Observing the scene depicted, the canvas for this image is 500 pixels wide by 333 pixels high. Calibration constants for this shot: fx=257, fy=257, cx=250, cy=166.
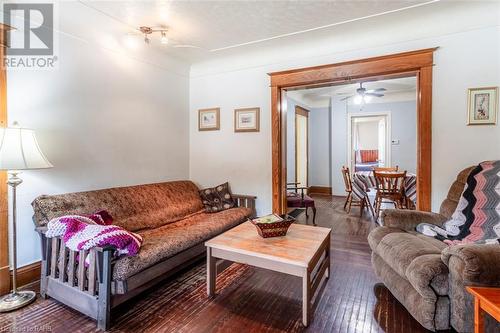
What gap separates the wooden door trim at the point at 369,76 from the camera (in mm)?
2635

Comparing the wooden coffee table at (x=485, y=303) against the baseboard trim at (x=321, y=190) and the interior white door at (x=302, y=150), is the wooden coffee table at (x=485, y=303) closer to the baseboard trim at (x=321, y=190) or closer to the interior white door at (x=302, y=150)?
the interior white door at (x=302, y=150)

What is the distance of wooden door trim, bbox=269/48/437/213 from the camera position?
8.64 feet

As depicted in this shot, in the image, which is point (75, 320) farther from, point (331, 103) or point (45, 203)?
point (331, 103)

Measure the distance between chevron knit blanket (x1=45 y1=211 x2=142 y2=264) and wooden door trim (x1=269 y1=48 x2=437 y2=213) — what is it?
203 centimetres

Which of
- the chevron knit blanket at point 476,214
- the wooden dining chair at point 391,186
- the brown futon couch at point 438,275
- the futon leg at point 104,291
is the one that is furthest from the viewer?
the wooden dining chair at point 391,186

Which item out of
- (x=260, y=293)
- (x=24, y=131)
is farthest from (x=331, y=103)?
(x=24, y=131)

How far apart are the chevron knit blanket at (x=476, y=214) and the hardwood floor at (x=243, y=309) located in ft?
2.25

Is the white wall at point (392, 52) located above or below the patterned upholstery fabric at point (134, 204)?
above

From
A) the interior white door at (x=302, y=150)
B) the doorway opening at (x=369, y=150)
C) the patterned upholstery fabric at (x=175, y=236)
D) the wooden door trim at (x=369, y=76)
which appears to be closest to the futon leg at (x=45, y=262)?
the patterned upholstery fabric at (x=175, y=236)

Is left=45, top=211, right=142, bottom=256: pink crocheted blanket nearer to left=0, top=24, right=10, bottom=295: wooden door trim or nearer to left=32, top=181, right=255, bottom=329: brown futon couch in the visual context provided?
left=32, top=181, right=255, bottom=329: brown futon couch

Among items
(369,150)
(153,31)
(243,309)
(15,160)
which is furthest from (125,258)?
(369,150)

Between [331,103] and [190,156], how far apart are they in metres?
4.04

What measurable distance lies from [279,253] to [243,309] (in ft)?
1.73

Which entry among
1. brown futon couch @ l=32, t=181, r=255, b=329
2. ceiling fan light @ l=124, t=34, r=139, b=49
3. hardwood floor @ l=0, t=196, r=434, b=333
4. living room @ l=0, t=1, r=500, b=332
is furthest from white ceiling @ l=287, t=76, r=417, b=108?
hardwood floor @ l=0, t=196, r=434, b=333
